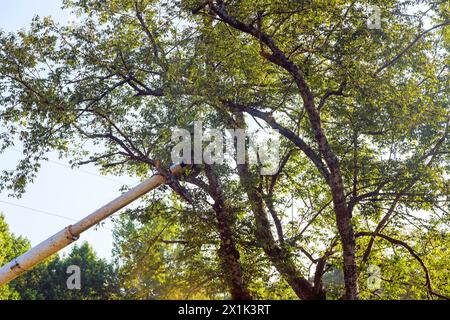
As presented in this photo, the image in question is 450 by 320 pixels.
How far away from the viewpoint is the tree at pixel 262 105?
14.4 metres

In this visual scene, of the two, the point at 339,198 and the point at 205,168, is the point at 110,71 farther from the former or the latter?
the point at 339,198

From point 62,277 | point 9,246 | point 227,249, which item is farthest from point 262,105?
point 62,277

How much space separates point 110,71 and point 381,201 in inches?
380

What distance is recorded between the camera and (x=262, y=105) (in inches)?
670

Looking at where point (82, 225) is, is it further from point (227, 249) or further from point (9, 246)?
point (9, 246)

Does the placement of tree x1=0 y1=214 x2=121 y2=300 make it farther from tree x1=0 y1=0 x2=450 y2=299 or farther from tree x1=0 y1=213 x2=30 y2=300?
tree x1=0 y1=0 x2=450 y2=299

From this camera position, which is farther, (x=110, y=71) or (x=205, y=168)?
(x=110, y=71)

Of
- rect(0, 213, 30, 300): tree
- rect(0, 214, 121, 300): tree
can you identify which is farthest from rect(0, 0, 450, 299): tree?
rect(0, 214, 121, 300): tree

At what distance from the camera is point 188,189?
1508cm

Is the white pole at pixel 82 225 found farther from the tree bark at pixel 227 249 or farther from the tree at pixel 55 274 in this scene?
the tree at pixel 55 274

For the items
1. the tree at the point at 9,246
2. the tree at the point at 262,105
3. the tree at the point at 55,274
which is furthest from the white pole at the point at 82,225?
the tree at the point at 55,274

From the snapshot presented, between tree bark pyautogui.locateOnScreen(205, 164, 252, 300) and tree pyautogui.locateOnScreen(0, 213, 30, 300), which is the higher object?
tree pyautogui.locateOnScreen(0, 213, 30, 300)

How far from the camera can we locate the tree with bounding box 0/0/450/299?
14367 mm
